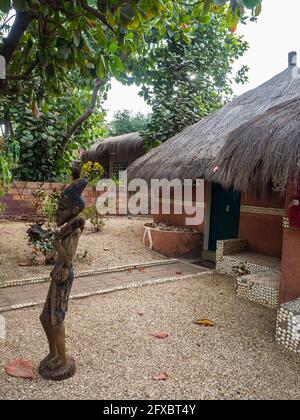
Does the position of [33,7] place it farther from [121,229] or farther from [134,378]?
[121,229]

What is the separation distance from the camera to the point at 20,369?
99.9 inches

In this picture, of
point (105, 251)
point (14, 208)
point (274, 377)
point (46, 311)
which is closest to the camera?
point (46, 311)

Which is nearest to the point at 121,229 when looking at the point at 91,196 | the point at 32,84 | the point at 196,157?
the point at 91,196

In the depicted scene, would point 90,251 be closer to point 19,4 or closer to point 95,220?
point 95,220

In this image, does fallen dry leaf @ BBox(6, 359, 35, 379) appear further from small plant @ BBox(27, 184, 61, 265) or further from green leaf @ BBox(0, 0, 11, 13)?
small plant @ BBox(27, 184, 61, 265)

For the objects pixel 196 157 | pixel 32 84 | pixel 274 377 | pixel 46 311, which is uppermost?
pixel 32 84

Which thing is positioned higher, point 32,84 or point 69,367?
point 32,84

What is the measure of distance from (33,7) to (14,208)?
709 cm

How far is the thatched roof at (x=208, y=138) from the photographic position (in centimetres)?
614

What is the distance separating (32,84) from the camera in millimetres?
3801

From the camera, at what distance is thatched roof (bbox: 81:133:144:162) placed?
13531 mm

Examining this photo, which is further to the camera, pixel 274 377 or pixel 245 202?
pixel 245 202

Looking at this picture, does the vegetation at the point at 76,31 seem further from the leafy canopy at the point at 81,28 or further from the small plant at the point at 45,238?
the small plant at the point at 45,238

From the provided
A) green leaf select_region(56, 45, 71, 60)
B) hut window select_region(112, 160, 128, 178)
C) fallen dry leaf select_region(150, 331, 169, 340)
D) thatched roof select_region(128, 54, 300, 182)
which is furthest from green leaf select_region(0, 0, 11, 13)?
hut window select_region(112, 160, 128, 178)
